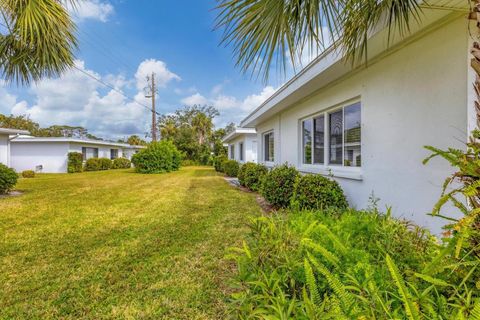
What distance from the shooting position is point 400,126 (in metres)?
4.05

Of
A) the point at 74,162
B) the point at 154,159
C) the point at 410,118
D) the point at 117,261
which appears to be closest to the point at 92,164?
the point at 74,162

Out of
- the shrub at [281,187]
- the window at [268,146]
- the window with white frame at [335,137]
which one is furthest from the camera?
the window at [268,146]

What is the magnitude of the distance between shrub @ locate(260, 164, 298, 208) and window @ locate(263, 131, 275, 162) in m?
5.17

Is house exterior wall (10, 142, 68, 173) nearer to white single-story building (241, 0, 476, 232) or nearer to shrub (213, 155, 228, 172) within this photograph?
shrub (213, 155, 228, 172)

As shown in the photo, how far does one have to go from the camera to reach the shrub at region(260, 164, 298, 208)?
19.9ft

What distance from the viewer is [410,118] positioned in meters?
3.84

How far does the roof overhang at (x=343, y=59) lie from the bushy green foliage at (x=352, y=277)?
2446 millimetres

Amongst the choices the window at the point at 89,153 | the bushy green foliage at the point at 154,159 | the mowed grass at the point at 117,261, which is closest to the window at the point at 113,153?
the window at the point at 89,153

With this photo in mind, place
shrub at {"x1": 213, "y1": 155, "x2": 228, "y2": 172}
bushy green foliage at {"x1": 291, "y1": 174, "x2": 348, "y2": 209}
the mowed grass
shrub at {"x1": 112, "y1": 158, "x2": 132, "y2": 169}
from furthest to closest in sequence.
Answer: shrub at {"x1": 112, "y1": 158, "x2": 132, "y2": 169} < shrub at {"x1": 213, "y1": 155, "x2": 228, "y2": 172} < bushy green foliage at {"x1": 291, "y1": 174, "x2": 348, "y2": 209} < the mowed grass

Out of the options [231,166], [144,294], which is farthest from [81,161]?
[144,294]

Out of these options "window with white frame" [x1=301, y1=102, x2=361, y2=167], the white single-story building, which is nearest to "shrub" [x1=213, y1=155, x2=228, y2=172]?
"window with white frame" [x1=301, y1=102, x2=361, y2=167]

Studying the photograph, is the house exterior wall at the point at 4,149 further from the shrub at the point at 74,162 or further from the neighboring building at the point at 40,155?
the neighboring building at the point at 40,155

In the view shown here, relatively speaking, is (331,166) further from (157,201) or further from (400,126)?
(157,201)

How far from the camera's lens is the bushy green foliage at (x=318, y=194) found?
5.20 metres
